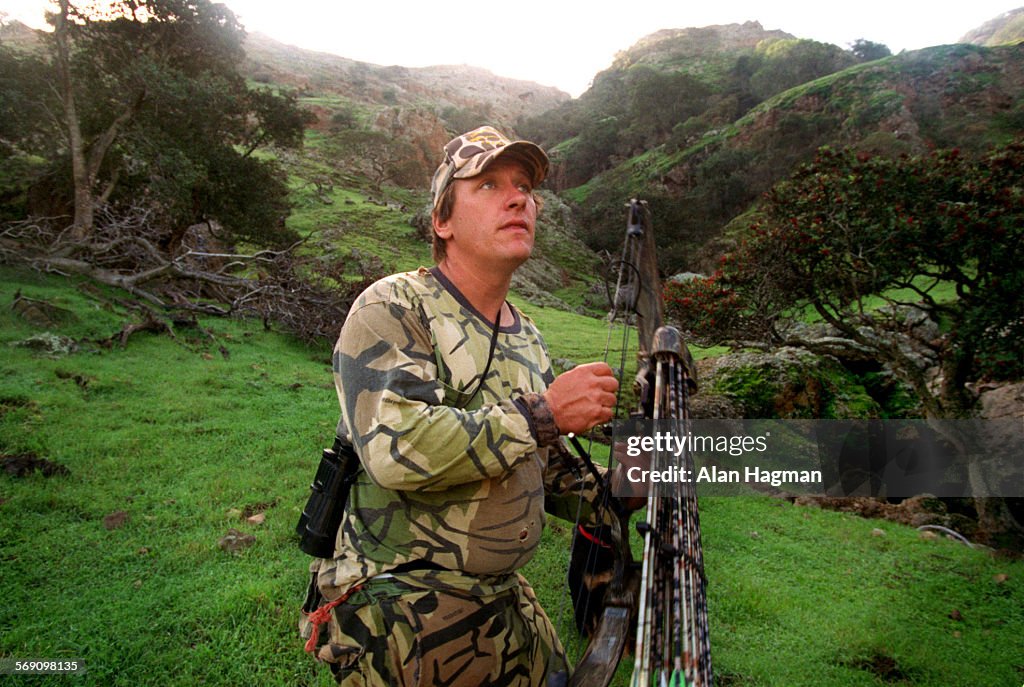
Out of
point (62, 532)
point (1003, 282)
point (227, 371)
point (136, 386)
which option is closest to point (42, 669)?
point (62, 532)

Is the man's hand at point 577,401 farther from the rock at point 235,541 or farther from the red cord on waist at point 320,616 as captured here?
the rock at point 235,541

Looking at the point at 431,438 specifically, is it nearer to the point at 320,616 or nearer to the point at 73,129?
the point at 320,616

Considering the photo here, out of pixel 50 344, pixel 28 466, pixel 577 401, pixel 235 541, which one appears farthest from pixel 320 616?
pixel 50 344

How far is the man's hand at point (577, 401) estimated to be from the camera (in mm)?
1646

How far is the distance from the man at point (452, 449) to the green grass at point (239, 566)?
20.8 inches

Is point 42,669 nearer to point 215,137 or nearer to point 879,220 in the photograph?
point 879,220

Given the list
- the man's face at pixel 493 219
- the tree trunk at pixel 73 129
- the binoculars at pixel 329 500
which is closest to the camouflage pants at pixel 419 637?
the binoculars at pixel 329 500

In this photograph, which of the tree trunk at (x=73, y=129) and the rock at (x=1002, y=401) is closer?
the rock at (x=1002, y=401)

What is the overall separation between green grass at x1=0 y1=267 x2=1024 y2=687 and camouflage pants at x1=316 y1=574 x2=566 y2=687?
459mm

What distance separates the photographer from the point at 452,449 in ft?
5.07

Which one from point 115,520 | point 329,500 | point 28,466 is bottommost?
point 115,520

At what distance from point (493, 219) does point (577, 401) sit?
718 millimetres

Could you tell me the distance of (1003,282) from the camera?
6527mm

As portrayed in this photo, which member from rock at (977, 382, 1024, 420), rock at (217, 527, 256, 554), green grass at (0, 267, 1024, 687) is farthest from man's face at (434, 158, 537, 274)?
rock at (977, 382, 1024, 420)
